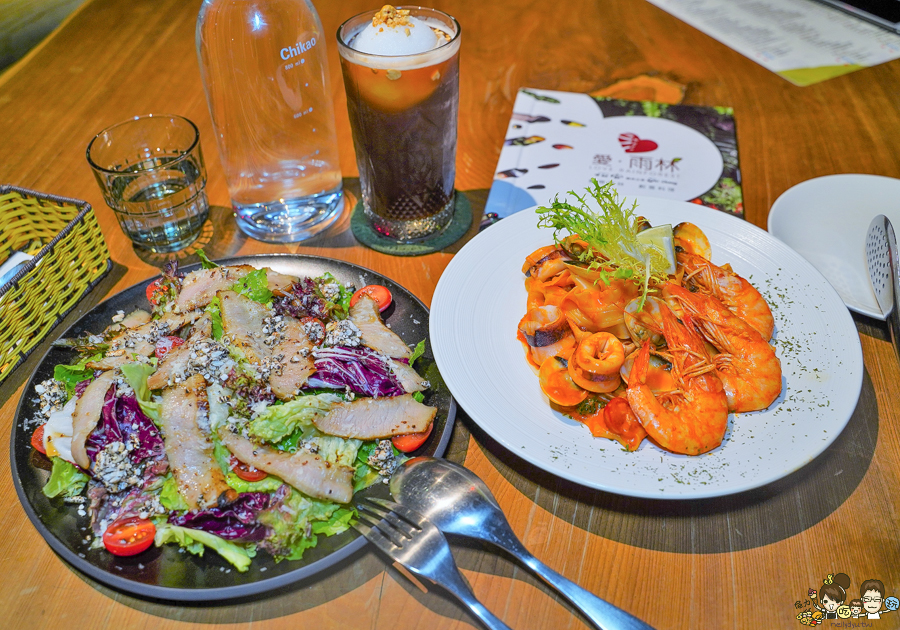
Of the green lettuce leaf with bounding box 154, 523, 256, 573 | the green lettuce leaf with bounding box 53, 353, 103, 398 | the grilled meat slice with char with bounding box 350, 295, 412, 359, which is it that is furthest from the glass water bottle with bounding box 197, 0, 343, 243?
the green lettuce leaf with bounding box 154, 523, 256, 573

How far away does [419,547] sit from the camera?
3.43 ft

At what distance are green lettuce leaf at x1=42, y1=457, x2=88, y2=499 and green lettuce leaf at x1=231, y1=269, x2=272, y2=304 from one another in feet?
1.71

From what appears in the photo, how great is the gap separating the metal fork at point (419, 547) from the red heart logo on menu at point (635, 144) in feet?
5.33

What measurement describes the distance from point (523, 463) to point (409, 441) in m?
0.26

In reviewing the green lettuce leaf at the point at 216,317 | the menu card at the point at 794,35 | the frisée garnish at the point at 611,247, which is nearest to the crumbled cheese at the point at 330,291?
the green lettuce leaf at the point at 216,317

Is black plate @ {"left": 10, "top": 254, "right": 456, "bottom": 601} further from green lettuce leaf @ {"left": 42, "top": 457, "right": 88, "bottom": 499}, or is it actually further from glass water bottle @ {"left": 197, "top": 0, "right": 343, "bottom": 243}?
glass water bottle @ {"left": 197, "top": 0, "right": 343, "bottom": 243}

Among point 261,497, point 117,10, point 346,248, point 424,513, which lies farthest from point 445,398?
point 117,10

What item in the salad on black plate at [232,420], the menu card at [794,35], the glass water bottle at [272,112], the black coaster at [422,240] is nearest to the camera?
the salad on black plate at [232,420]

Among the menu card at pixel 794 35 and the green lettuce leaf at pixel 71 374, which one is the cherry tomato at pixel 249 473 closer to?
the green lettuce leaf at pixel 71 374

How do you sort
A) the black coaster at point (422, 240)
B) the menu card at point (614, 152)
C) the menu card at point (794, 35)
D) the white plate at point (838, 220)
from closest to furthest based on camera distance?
the white plate at point (838, 220), the black coaster at point (422, 240), the menu card at point (614, 152), the menu card at point (794, 35)

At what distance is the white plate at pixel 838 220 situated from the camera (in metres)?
1.70

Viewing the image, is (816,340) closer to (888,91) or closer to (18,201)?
(888,91)

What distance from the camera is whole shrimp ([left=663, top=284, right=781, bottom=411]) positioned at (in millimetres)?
1212

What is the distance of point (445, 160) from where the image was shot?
5.62 feet
